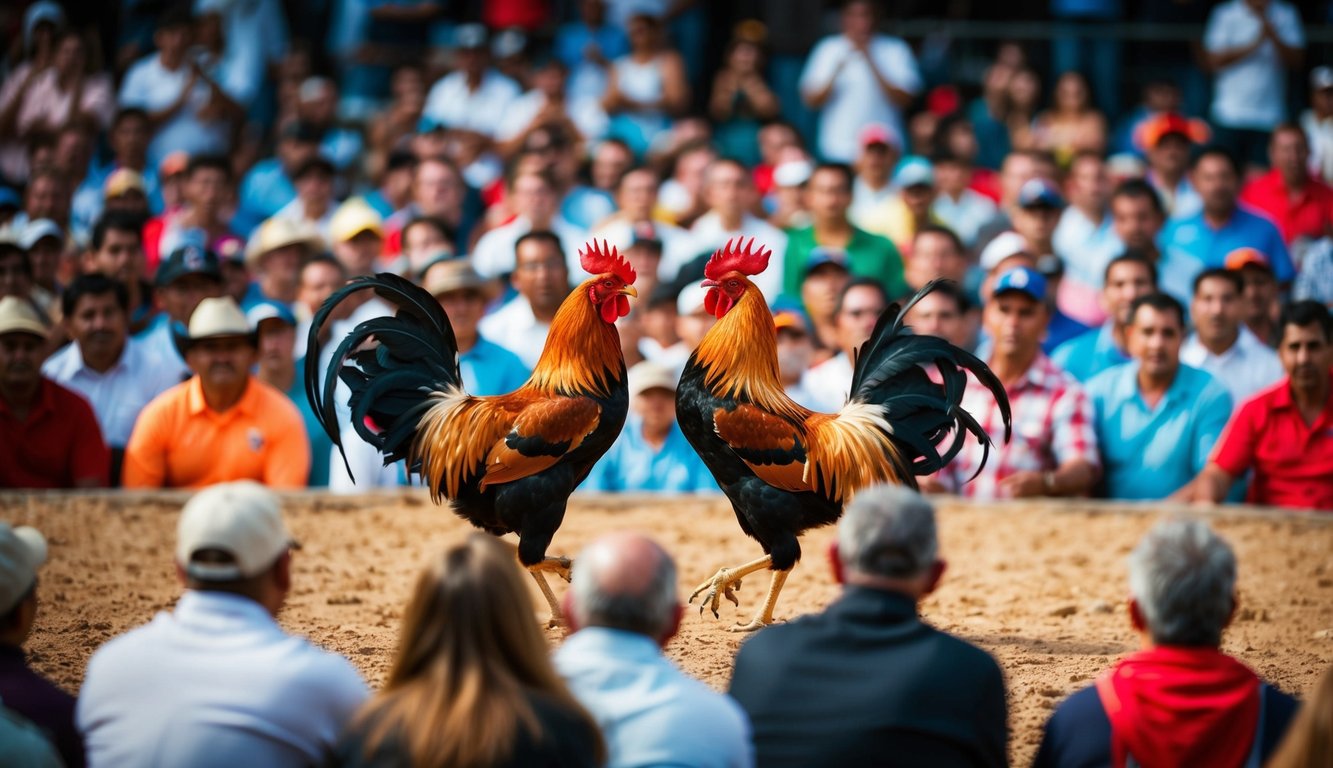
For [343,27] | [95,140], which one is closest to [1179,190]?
[343,27]

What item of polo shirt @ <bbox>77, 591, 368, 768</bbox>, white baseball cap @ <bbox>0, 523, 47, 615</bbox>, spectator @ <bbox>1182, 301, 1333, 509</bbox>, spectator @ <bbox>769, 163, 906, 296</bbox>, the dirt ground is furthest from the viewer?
spectator @ <bbox>769, 163, 906, 296</bbox>

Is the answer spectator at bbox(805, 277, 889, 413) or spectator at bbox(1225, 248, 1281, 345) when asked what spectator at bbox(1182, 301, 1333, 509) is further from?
spectator at bbox(805, 277, 889, 413)

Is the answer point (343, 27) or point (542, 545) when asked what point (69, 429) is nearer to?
point (542, 545)

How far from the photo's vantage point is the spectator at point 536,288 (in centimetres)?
880

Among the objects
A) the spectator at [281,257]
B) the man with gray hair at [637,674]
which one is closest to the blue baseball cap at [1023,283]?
the spectator at [281,257]

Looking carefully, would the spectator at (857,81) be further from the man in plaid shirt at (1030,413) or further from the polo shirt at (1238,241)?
the man in plaid shirt at (1030,413)

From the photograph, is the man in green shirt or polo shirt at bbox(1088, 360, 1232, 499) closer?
polo shirt at bbox(1088, 360, 1232, 499)

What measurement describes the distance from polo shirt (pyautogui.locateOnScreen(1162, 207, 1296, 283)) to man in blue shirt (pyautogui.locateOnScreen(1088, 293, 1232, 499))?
8.27ft

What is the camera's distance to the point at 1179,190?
1160 centimetres

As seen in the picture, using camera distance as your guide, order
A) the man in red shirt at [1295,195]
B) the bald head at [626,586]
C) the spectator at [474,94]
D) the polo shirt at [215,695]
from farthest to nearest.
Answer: the spectator at [474,94] < the man in red shirt at [1295,195] < the bald head at [626,586] < the polo shirt at [215,695]

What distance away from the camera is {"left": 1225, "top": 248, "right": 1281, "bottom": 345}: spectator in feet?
30.0

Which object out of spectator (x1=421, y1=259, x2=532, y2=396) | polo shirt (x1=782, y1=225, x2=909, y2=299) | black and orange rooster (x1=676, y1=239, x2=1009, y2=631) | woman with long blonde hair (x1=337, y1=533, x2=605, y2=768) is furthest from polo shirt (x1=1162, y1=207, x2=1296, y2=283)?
woman with long blonde hair (x1=337, y1=533, x2=605, y2=768)

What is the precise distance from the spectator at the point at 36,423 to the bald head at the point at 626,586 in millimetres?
5083

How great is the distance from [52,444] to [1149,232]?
689cm
